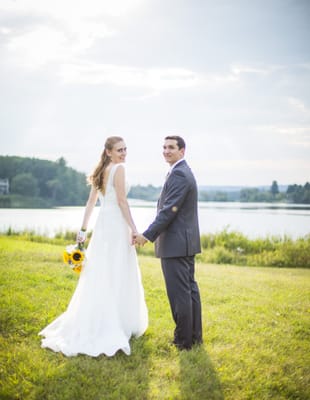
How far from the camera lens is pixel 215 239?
56.8ft

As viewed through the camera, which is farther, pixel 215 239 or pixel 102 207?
pixel 215 239

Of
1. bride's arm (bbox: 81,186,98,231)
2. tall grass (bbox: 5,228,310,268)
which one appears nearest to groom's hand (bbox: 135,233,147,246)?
bride's arm (bbox: 81,186,98,231)

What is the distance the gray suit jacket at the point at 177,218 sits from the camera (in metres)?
4.64

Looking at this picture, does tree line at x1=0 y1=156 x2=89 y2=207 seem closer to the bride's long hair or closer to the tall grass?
the tall grass

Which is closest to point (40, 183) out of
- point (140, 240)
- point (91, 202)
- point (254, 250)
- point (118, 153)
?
point (254, 250)

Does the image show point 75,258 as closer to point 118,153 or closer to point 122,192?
point 122,192

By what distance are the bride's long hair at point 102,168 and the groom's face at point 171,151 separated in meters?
0.63

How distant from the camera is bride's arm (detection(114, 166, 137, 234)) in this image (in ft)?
16.1

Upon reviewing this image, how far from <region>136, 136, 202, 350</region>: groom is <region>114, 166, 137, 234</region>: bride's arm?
276 millimetres

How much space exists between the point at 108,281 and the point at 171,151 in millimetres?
1876

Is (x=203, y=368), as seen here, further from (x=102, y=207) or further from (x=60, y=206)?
(x=60, y=206)

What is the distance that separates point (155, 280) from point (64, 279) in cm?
204

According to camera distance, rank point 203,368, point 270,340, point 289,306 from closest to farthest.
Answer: point 203,368
point 270,340
point 289,306

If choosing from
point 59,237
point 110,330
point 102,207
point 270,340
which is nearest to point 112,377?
point 110,330
